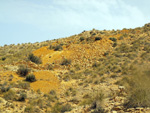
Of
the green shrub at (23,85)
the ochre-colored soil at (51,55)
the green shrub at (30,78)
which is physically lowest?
the green shrub at (23,85)

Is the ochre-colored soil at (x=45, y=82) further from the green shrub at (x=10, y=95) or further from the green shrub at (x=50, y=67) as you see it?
the green shrub at (x=10, y=95)

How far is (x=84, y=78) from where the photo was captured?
18.9 metres

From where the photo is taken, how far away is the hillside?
31.1ft

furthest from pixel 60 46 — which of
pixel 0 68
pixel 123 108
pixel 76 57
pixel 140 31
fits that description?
pixel 123 108

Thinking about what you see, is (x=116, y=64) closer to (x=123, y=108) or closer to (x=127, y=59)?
(x=127, y=59)

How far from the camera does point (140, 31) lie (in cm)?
3322

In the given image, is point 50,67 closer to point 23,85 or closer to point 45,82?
point 45,82

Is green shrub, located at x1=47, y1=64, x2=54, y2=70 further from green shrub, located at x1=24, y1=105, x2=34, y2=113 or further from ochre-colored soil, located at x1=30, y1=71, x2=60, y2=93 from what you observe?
green shrub, located at x1=24, y1=105, x2=34, y2=113

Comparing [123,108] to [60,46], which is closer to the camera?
[123,108]

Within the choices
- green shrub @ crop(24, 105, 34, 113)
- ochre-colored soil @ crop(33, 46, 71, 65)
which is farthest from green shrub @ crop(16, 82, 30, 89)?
ochre-colored soil @ crop(33, 46, 71, 65)

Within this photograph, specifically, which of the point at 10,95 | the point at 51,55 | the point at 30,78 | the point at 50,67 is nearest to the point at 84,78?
the point at 50,67

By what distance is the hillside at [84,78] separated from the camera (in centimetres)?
949

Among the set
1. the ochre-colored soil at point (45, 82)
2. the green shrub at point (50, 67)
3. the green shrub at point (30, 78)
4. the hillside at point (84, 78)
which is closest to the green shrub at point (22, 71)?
the hillside at point (84, 78)

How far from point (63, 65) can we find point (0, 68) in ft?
26.0
